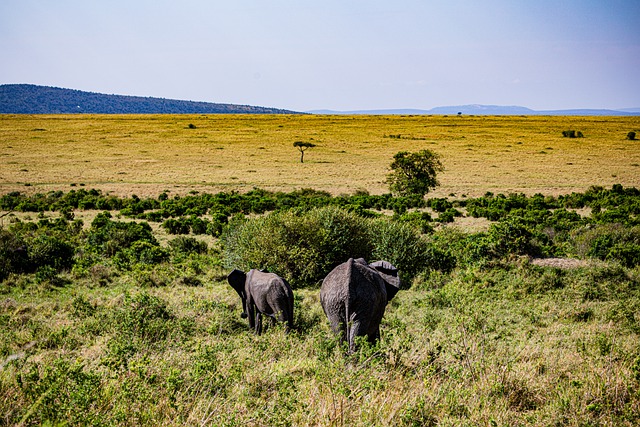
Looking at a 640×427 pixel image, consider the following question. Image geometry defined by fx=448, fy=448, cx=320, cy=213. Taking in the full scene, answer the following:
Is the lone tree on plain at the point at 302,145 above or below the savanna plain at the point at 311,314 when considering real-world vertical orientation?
above

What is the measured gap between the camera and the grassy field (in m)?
46.5

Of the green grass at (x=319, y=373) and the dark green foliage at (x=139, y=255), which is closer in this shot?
the green grass at (x=319, y=373)

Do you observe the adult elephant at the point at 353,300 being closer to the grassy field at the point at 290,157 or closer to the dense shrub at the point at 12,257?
the dense shrub at the point at 12,257

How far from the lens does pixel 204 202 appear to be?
1294 inches

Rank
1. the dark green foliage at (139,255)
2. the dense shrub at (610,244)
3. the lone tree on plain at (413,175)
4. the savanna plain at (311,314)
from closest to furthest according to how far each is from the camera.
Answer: the savanna plain at (311,314), the dense shrub at (610,244), the dark green foliage at (139,255), the lone tree on plain at (413,175)

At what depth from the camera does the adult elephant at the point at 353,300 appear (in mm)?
6734

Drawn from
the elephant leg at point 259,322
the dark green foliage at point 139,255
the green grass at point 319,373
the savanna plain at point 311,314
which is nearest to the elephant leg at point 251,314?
the elephant leg at point 259,322

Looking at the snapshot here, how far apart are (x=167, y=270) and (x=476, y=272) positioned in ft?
35.2

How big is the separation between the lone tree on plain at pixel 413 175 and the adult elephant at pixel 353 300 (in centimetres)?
3193

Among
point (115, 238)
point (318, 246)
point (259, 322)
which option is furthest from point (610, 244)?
point (115, 238)

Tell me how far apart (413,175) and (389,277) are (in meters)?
33.1

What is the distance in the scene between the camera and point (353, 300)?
672cm

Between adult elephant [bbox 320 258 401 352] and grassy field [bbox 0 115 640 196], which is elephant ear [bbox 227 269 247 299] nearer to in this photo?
adult elephant [bbox 320 258 401 352]

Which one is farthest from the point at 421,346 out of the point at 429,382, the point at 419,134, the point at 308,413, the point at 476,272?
the point at 419,134
